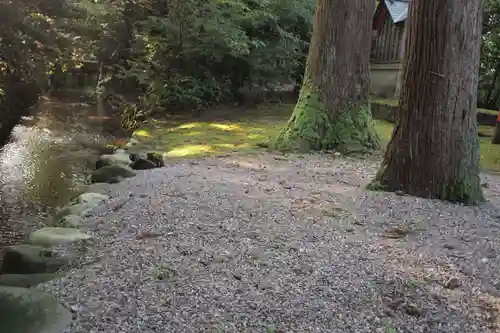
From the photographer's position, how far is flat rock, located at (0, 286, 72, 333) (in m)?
2.49

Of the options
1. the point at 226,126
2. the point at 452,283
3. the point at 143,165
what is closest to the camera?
the point at 452,283

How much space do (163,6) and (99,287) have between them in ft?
35.3

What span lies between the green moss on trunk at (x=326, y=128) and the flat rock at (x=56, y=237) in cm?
436

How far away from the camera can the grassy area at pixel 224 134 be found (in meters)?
8.20

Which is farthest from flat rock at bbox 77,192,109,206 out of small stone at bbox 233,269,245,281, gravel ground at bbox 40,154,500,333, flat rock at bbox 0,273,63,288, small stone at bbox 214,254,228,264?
small stone at bbox 233,269,245,281

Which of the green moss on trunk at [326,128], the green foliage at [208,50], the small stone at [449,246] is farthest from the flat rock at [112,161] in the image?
the green foliage at [208,50]

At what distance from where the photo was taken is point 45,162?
25.9ft

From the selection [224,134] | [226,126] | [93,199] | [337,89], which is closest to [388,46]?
[226,126]

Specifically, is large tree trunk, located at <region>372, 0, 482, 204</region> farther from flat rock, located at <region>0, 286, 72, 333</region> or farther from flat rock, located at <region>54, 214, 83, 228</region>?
flat rock, located at <region>0, 286, 72, 333</region>

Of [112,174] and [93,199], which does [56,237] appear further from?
[112,174]

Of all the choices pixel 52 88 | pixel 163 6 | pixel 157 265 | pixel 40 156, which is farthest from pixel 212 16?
pixel 157 265

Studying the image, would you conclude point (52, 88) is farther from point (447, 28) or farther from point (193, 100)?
point (447, 28)

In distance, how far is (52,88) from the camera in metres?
17.2

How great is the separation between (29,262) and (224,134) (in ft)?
21.6
